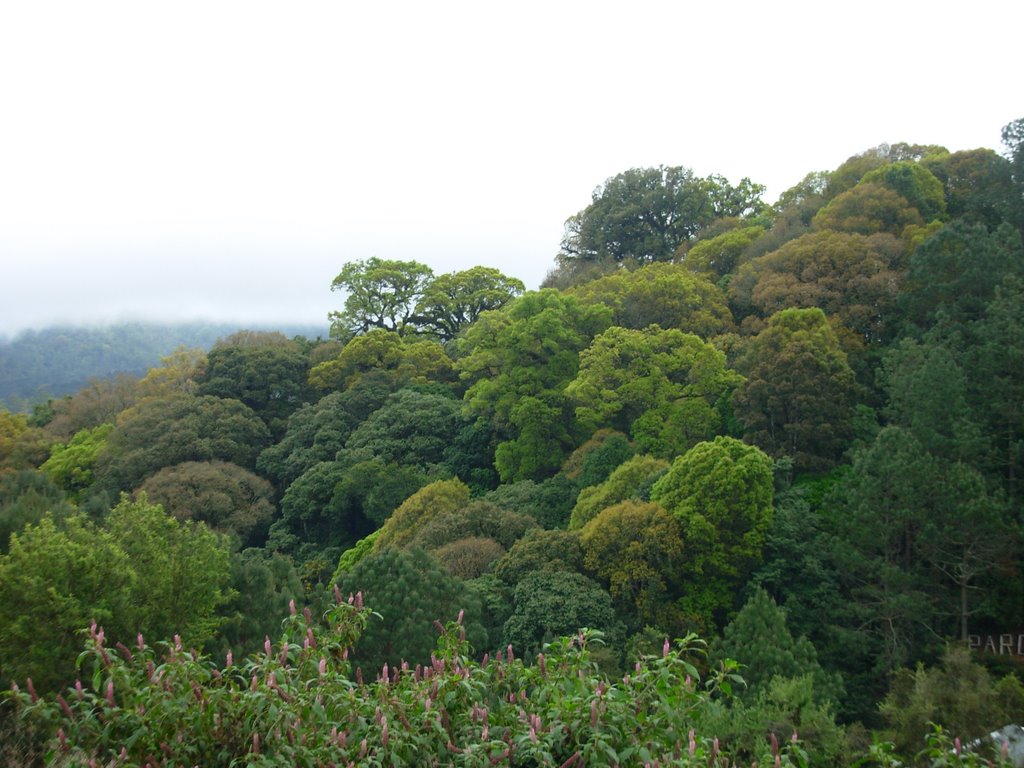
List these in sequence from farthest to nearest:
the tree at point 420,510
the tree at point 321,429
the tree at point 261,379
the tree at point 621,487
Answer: the tree at point 261,379 → the tree at point 321,429 → the tree at point 420,510 → the tree at point 621,487

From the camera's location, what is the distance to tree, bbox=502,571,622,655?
13891mm

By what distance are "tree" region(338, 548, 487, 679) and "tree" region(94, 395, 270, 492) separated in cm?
1505

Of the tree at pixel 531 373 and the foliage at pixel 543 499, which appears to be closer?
the foliage at pixel 543 499

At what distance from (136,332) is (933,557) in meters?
89.9

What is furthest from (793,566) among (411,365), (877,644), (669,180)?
(669,180)

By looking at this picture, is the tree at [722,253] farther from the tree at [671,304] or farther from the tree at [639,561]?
the tree at [639,561]

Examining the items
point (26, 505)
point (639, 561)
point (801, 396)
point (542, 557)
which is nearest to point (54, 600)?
point (26, 505)

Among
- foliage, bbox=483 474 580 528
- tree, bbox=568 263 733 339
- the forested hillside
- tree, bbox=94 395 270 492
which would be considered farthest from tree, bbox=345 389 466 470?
tree, bbox=568 263 733 339

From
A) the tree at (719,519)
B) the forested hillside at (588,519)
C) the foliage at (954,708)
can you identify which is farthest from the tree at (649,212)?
the foliage at (954,708)

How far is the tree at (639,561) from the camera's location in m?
14.8

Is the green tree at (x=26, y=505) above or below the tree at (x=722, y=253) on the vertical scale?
below

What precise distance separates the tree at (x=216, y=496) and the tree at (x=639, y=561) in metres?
13.2

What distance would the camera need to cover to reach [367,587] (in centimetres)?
1359

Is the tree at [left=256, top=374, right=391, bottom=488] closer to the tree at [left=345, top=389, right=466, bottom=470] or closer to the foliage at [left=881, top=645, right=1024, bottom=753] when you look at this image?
the tree at [left=345, top=389, right=466, bottom=470]
